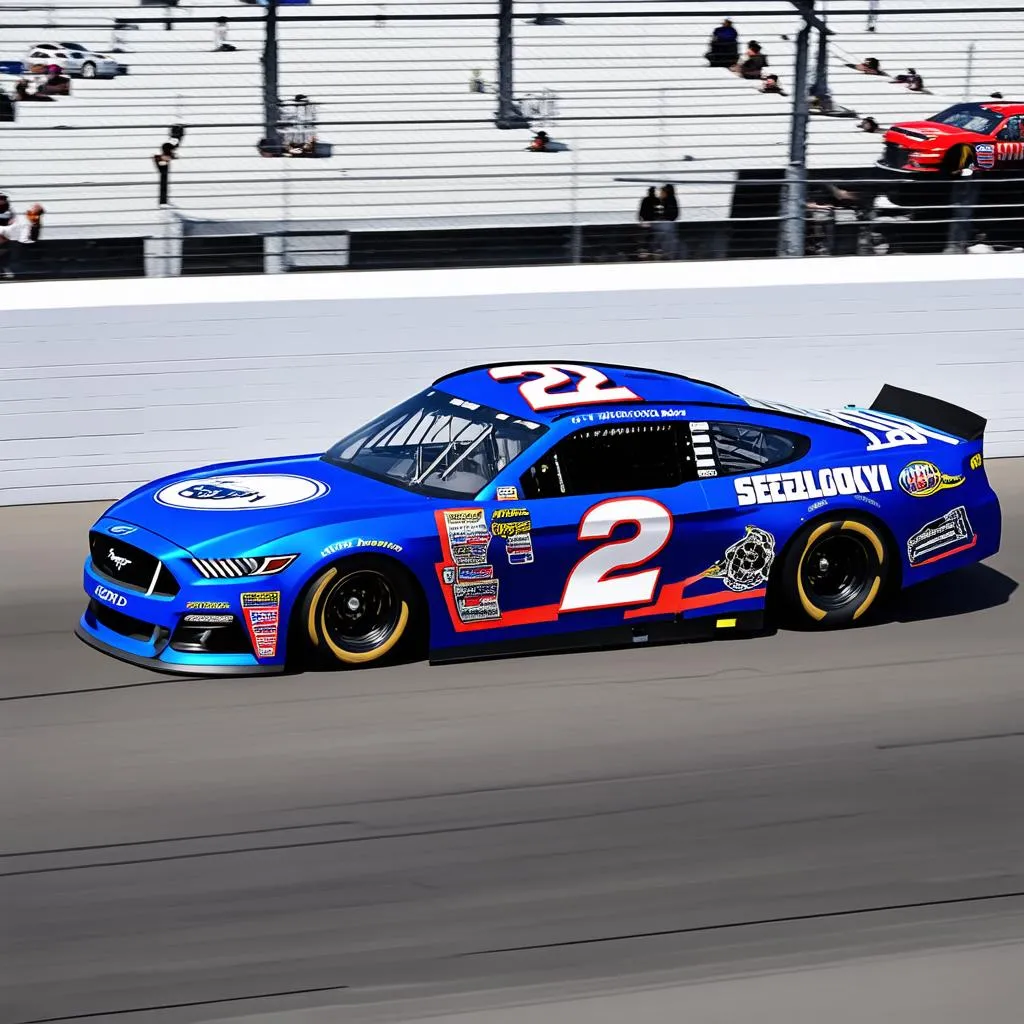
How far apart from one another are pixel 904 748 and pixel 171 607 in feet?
11.1

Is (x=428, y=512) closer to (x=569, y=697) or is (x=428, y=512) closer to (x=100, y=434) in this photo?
(x=569, y=697)

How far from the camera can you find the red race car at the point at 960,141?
49.9 feet

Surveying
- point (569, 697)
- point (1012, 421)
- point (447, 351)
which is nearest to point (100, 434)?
point (447, 351)

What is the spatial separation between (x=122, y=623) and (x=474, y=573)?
1.76 m

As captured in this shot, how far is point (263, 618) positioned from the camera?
7.02m

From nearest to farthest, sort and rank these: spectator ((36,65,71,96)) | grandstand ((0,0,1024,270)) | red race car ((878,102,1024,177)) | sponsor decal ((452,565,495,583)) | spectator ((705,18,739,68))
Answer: sponsor decal ((452,565,495,583)) → grandstand ((0,0,1024,270)) → spectator ((36,65,71,96)) → red race car ((878,102,1024,177)) → spectator ((705,18,739,68))

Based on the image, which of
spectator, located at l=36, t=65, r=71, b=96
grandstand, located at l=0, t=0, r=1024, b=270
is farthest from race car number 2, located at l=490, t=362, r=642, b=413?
spectator, located at l=36, t=65, r=71, b=96

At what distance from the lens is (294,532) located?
7.06 m

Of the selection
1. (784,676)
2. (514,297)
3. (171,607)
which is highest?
(514,297)

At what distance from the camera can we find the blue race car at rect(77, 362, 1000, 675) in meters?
7.08

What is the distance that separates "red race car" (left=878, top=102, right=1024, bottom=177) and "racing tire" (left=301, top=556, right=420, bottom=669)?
31.0 ft

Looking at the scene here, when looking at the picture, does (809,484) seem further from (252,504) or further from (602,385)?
(252,504)

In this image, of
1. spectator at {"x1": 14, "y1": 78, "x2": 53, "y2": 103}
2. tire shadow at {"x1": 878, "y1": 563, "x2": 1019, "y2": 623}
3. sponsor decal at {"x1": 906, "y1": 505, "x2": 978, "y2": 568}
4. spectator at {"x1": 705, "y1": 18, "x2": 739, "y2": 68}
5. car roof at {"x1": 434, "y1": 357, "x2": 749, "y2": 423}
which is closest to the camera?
car roof at {"x1": 434, "y1": 357, "x2": 749, "y2": 423}

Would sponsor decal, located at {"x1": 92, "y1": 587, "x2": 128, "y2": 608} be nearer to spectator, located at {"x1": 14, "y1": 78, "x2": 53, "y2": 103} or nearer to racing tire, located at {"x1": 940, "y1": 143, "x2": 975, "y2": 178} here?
spectator, located at {"x1": 14, "y1": 78, "x2": 53, "y2": 103}
